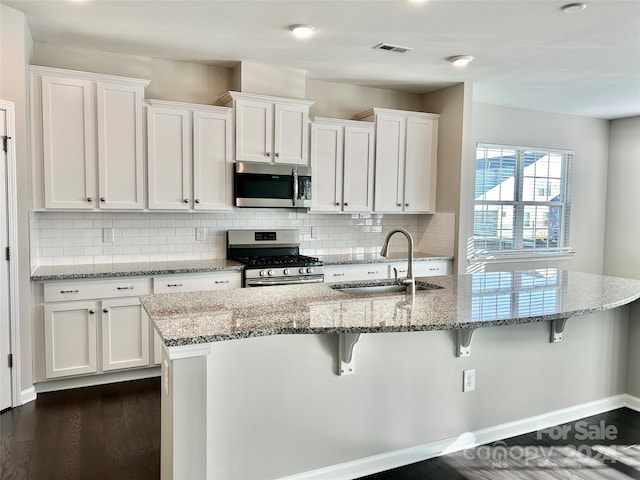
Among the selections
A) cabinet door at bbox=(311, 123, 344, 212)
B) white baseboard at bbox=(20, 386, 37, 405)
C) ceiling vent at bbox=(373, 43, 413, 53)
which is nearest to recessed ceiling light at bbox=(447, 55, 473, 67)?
ceiling vent at bbox=(373, 43, 413, 53)

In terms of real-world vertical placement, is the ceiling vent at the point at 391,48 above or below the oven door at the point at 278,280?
above

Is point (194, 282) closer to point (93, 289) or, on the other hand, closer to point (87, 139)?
point (93, 289)

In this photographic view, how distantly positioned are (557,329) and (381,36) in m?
2.37

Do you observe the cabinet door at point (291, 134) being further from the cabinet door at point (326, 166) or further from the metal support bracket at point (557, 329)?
the metal support bracket at point (557, 329)

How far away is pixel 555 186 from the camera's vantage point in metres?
6.33

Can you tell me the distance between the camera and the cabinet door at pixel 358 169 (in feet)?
15.6

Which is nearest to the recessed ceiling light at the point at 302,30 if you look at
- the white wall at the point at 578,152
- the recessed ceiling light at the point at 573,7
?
the recessed ceiling light at the point at 573,7

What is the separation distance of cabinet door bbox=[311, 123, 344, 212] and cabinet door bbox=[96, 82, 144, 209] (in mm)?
1585

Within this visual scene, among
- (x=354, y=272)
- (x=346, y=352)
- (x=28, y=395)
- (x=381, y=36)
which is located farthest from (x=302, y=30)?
(x=28, y=395)

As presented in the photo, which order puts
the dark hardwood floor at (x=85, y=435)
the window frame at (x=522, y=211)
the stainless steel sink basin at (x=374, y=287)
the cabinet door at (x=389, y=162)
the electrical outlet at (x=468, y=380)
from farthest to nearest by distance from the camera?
the window frame at (x=522, y=211) → the cabinet door at (x=389, y=162) → the stainless steel sink basin at (x=374, y=287) → the electrical outlet at (x=468, y=380) → the dark hardwood floor at (x=85, y=435)

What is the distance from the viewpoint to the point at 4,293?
10.3ft

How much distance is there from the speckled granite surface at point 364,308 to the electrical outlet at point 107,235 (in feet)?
6.27

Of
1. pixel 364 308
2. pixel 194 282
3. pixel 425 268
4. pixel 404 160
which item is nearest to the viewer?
pixel 364 308

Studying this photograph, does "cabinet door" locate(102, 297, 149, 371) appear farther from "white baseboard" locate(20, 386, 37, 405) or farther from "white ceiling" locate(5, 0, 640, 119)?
"white ceiling" locate(5, 0, 640, 119)
